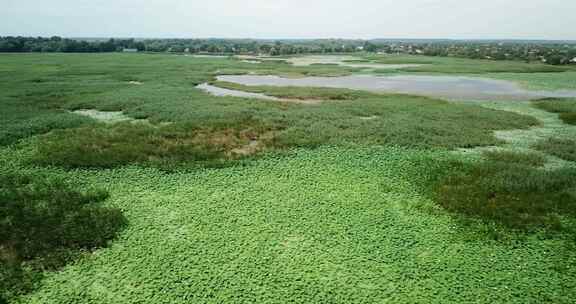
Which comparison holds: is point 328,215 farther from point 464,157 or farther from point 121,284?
point 464,157

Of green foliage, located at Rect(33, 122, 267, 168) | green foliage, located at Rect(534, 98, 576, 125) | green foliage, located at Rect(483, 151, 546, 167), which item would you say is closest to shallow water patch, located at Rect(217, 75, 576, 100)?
green foliage, located at Rect(534, 98, 576, 125)

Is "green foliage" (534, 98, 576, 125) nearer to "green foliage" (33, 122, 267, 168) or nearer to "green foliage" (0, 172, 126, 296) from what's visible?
"green foliage" (33, 122, 267, 168)

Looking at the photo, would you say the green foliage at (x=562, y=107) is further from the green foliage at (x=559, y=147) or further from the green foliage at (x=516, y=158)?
the green foliage at (x=516, y=158)

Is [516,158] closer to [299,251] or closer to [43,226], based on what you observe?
[299,251]

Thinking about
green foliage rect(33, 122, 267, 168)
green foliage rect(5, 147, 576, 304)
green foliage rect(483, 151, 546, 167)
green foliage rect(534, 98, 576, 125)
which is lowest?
green foliage rect(5, 147, 576, 304)

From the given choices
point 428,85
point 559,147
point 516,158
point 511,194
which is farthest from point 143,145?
point 428,85

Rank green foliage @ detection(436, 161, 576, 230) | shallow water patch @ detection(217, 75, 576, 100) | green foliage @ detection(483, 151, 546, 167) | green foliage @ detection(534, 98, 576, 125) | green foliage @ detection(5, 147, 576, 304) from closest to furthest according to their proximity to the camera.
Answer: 1. green foliage @ detection(5, 147, 576, 304)
2. green foliage @ detection(436, 161, 576, 230)
3. green foliage @ detection(483, 151, 546, 167)
4. green foliage @ detection(534, 98, 576, 125)
5. shallow water patch @ detection(217, 75, 576, 100)

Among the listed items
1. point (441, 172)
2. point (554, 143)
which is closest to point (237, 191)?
point (441, 172)
